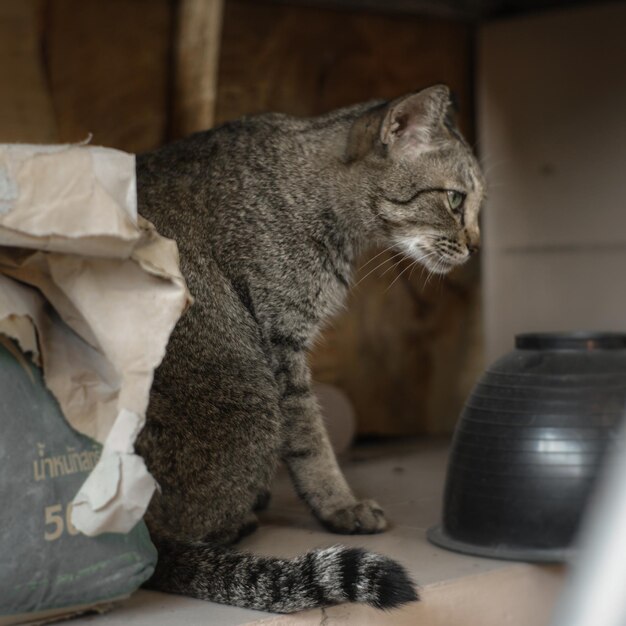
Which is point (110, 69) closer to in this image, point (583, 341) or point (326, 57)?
point (326, 57)

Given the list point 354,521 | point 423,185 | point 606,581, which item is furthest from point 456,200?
point 606,581

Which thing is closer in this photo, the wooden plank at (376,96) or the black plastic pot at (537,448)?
the black plastic pot at (537,448)

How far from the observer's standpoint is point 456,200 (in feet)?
7.52

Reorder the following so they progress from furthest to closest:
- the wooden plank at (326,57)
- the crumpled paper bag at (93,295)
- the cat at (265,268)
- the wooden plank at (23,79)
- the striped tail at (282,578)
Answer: the wooden plank at (326,57) → the wooden plank at (23,79) → the cat at (265,268) → the striped tail at (282,578) → the crumpled paper bag at (93,295)

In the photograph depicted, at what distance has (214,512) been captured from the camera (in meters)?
1.95

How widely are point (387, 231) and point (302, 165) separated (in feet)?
0.81

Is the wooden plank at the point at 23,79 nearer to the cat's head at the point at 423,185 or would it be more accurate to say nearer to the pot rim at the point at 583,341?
the cat's head at the point at 423,185

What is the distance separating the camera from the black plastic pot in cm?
201

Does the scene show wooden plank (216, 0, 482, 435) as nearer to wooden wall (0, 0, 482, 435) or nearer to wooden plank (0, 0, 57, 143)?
wooden wall (0, 0, 482, 435)

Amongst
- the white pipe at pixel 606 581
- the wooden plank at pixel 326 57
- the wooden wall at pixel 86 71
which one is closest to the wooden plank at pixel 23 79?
the wooden wall at pixel 86 71

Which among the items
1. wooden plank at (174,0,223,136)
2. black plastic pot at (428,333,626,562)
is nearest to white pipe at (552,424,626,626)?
black plastic pot at (428,333,626,562)

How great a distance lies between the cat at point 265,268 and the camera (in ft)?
6.30

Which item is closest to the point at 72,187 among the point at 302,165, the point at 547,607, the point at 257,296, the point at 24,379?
the point at 24,379

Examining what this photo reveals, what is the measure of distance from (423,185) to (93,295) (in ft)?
3.21
